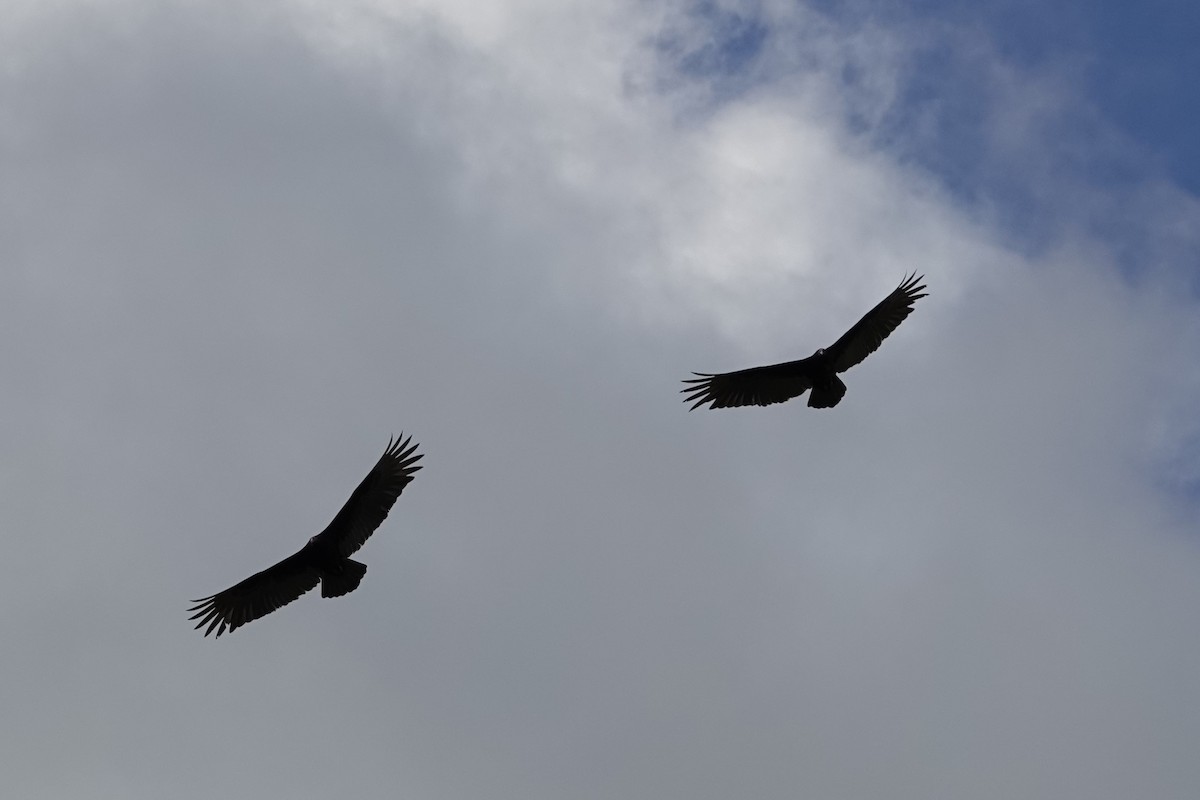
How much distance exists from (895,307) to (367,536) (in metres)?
10.6

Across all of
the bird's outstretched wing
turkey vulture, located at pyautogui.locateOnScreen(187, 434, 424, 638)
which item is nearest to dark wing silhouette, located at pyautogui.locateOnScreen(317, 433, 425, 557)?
turkey vulture, located at pyautogui.locateOnScreen(187, 434, 424, 638)

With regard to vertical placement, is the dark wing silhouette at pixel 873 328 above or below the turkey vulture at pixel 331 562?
above

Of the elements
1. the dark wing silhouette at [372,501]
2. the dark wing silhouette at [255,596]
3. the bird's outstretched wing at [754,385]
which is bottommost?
the dark wing silhouette at [255,596]

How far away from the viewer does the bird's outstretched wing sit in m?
24.8

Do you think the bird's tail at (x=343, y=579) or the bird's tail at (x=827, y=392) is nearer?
the bird's tail at (x=343, y=579)

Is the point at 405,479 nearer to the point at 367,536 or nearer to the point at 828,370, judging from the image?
the point at 367,536

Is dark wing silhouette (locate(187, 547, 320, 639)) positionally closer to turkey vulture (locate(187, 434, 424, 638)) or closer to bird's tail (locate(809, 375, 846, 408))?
turkey vulture (locate(187, 434, 424, 638))

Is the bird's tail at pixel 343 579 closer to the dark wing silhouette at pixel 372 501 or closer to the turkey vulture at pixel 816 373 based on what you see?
the dark wing silhouette at pixel 372 501

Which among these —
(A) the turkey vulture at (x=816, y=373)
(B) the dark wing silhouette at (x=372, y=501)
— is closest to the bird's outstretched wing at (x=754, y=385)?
(A) the turkey vulture at (x=816, y=373)

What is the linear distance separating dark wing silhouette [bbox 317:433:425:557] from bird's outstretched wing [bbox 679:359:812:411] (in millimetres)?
5418

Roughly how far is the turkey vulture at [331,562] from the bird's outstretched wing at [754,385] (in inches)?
222

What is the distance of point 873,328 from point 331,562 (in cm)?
1080

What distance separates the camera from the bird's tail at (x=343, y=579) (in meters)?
22.9

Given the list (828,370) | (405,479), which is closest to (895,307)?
(828,370)
